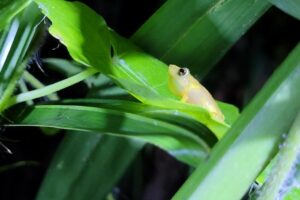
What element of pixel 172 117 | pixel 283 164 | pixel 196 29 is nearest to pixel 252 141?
pixel 283 164

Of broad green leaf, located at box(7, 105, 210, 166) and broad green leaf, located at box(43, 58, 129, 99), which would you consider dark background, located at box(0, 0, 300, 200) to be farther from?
broad green leaf, located at box(7, 105, 210, 166)

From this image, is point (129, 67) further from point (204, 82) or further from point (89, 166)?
point (204, 82)

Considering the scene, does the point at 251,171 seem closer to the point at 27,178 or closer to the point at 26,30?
the point at 26,30

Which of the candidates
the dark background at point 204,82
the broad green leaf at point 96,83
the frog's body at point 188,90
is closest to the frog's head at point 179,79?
the frog's body at point 188,90

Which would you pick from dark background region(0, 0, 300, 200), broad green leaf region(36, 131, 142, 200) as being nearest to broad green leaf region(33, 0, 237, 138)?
broad green leaf region(36, 131, 142, 200)

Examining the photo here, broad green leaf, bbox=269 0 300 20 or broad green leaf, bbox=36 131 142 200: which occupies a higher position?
broad green leaf, bbox=269 0 300 20

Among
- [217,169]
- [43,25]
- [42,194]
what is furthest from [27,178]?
[217,169]
